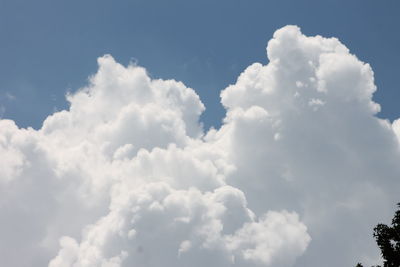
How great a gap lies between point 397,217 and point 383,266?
15.2 ft

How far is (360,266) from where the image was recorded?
58.5m

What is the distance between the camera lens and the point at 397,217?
56.4m

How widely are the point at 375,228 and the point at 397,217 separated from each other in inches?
87.0

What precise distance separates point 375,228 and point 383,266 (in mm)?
3471

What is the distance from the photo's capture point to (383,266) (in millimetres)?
56281

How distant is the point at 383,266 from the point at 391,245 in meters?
2.04

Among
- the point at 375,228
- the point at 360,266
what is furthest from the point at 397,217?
the point at 360,266

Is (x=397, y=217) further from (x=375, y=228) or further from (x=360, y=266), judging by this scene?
(x=360, y=266)

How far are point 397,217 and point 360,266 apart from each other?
6036mm

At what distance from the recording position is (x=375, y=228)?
5672 cm

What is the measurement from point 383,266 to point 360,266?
2.71 m

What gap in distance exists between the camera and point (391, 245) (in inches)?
2217
